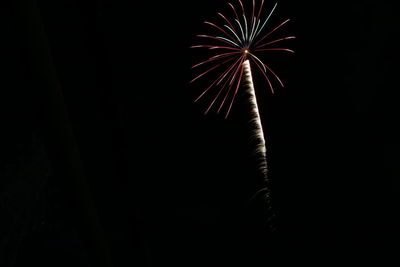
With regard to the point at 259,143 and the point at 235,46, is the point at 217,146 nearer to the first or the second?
the point at 259,143

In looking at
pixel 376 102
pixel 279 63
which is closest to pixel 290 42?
Result: pixel 279 63

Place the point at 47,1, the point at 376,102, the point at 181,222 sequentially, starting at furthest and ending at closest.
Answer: the point at 181,222, the point at 376,102, the point at 47,1

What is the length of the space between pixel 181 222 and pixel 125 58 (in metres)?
2.85

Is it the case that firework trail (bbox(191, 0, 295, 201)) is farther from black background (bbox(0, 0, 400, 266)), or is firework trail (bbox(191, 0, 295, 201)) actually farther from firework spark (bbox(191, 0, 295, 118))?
black background (bbox(0, 0, 400, 266))

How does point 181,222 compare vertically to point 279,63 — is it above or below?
below

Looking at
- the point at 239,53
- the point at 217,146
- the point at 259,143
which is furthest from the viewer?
the point at 217,146

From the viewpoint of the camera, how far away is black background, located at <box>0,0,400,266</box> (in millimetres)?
4855

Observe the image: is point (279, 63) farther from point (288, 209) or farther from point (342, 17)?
point (288, 209)

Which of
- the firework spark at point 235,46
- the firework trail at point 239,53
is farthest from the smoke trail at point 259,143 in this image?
the firework spark at point 235,46

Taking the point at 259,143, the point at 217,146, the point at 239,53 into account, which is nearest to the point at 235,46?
the point at 239,53

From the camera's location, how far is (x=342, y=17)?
204 inches

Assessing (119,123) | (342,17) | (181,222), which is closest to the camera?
(119,123)

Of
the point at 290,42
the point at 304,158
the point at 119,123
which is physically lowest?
the point at 119,123

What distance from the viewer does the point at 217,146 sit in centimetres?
602
